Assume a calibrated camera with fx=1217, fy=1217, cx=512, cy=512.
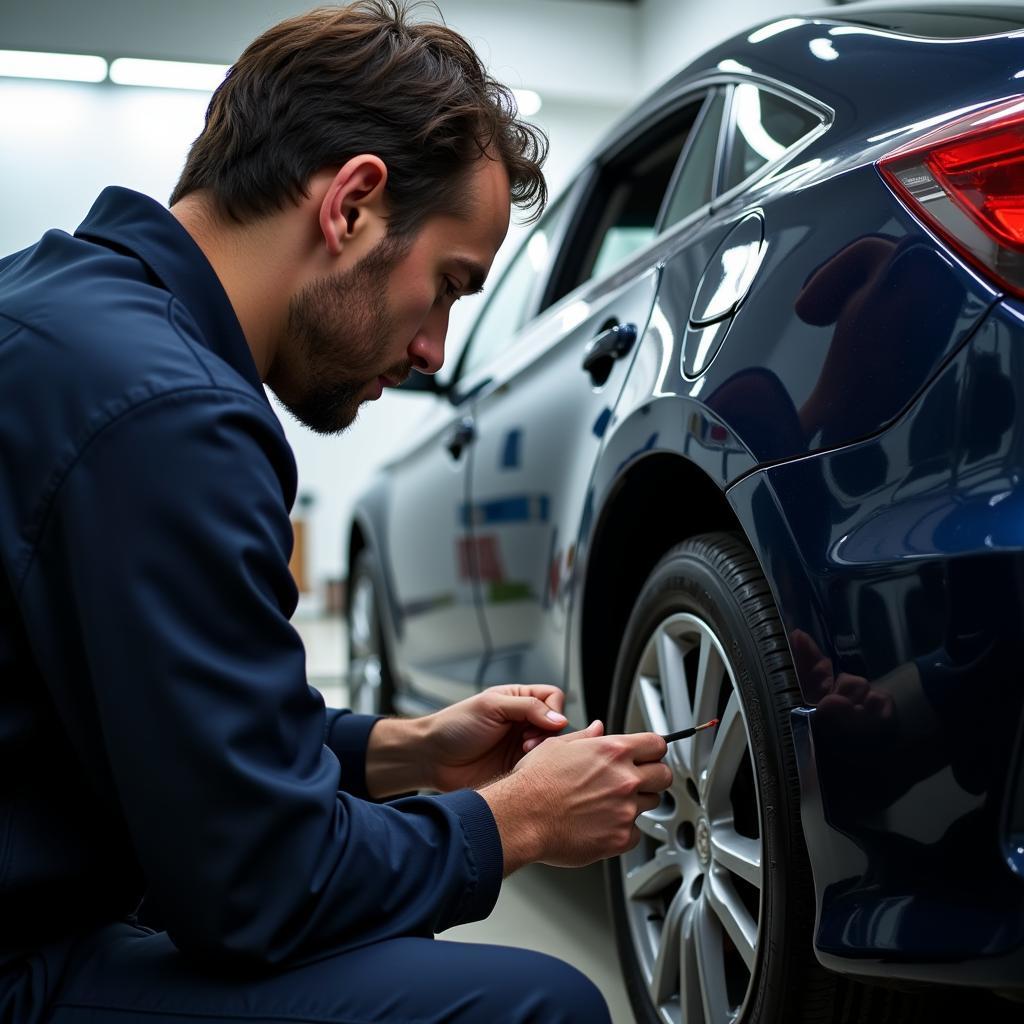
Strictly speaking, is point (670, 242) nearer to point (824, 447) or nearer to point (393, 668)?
point (824, 447)

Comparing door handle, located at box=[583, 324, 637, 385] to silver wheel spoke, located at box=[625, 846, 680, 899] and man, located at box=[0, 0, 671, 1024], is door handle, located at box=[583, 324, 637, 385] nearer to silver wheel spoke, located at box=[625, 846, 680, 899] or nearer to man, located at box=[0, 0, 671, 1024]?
man, located at box=[0, 0, 671, 1024]

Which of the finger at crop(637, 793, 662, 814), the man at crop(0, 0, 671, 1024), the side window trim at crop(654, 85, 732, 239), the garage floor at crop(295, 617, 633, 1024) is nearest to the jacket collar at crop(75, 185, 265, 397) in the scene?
the man at crop(0, 0, 671, 1024)

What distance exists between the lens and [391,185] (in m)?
1.11

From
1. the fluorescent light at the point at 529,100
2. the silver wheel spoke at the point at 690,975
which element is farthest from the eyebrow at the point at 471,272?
the fluorescent light at the point at 529,100

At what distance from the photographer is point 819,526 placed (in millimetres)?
1098

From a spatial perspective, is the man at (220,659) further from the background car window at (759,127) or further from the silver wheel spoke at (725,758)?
the background car window at (759,127)

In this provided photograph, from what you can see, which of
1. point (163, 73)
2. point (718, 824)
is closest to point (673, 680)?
point (718, 824)

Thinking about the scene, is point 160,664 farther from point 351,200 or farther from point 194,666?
point 351,200

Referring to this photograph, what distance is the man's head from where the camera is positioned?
1086 mm

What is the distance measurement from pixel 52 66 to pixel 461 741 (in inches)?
228

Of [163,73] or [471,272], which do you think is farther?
[163,73]

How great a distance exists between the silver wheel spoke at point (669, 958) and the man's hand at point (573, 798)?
37 cm

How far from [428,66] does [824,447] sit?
0.53 meters

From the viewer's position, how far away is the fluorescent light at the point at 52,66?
19.7 ft
